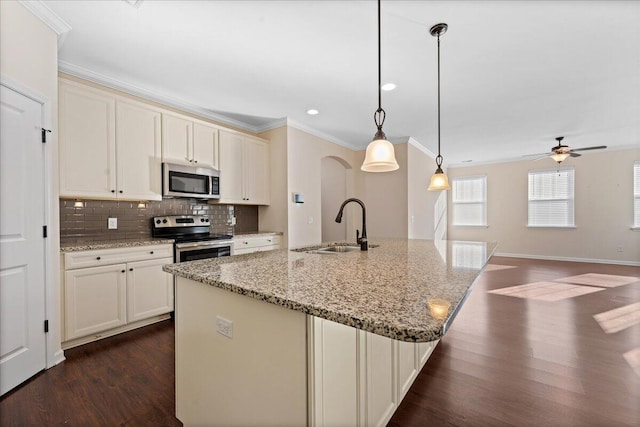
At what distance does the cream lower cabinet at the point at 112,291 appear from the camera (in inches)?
91.9

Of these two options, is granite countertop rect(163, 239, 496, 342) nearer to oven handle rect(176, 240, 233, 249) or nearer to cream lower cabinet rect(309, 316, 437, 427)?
cream lower cabinet rect(309, 316, 437, 427)

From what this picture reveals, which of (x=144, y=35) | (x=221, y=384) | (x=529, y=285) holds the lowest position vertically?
(x=529, y=285)

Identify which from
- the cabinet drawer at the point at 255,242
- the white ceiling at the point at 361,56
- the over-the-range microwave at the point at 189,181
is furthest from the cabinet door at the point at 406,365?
the over-the-range microwave at the point at 189,181

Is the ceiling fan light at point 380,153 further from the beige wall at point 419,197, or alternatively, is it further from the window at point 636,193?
the window at point 636,193

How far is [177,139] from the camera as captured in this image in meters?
3.22

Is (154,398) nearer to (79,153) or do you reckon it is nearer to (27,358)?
(27,358)

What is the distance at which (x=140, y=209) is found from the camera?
317 centimetres

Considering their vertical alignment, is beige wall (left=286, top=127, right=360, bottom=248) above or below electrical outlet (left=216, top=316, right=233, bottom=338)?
above

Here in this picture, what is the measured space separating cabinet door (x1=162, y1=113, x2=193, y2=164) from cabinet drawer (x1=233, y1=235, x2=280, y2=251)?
1.12 metres

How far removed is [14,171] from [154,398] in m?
1.72

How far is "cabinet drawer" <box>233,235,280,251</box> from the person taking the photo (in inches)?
138

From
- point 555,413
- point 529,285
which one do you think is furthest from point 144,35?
point 529,285

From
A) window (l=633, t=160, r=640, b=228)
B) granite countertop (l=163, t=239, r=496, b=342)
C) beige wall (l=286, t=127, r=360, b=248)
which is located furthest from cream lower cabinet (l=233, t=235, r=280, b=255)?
window (l=633, t=160, r=640, b=228)

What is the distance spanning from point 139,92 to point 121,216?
4.46 ft
